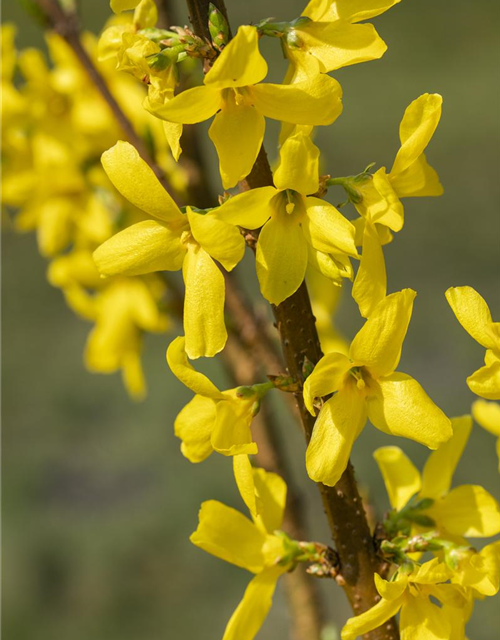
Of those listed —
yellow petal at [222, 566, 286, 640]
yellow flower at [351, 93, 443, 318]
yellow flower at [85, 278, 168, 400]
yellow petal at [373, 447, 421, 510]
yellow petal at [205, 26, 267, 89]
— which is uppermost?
yellow petal at [205, 26, 267, 89]

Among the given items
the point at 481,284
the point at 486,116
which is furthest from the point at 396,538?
the point at 486,116

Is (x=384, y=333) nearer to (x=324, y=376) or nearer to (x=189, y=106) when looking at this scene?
(x=324, y=376)

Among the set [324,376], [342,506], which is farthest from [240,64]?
[342,506]

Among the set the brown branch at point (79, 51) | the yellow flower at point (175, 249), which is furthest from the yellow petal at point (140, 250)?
the brown branch at point (79, 51)

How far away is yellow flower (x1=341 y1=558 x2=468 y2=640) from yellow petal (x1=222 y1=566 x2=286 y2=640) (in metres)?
0.14

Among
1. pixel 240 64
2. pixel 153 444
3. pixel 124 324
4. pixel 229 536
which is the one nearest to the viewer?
pixel 240 64

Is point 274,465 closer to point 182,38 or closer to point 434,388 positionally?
point 182,38

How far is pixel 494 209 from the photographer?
7.47 m

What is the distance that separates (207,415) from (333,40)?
370mm

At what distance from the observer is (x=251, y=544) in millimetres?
877

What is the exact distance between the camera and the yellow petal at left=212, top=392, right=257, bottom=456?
30.9 inches

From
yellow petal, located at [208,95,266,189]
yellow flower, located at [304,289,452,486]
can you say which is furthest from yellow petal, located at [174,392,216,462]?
yellow petal, located at [208,95,266,189]

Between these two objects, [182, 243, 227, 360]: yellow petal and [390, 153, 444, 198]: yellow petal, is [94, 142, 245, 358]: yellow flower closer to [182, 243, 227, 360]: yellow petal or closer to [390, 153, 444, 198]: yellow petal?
[182, 243, 227, 360]: yellow petal

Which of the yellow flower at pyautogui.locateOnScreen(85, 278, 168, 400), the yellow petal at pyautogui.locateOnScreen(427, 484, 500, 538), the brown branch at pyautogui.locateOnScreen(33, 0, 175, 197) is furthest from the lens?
the yellow flower at pyautogui.locateOnScreen(85, 278, 168, 400)
